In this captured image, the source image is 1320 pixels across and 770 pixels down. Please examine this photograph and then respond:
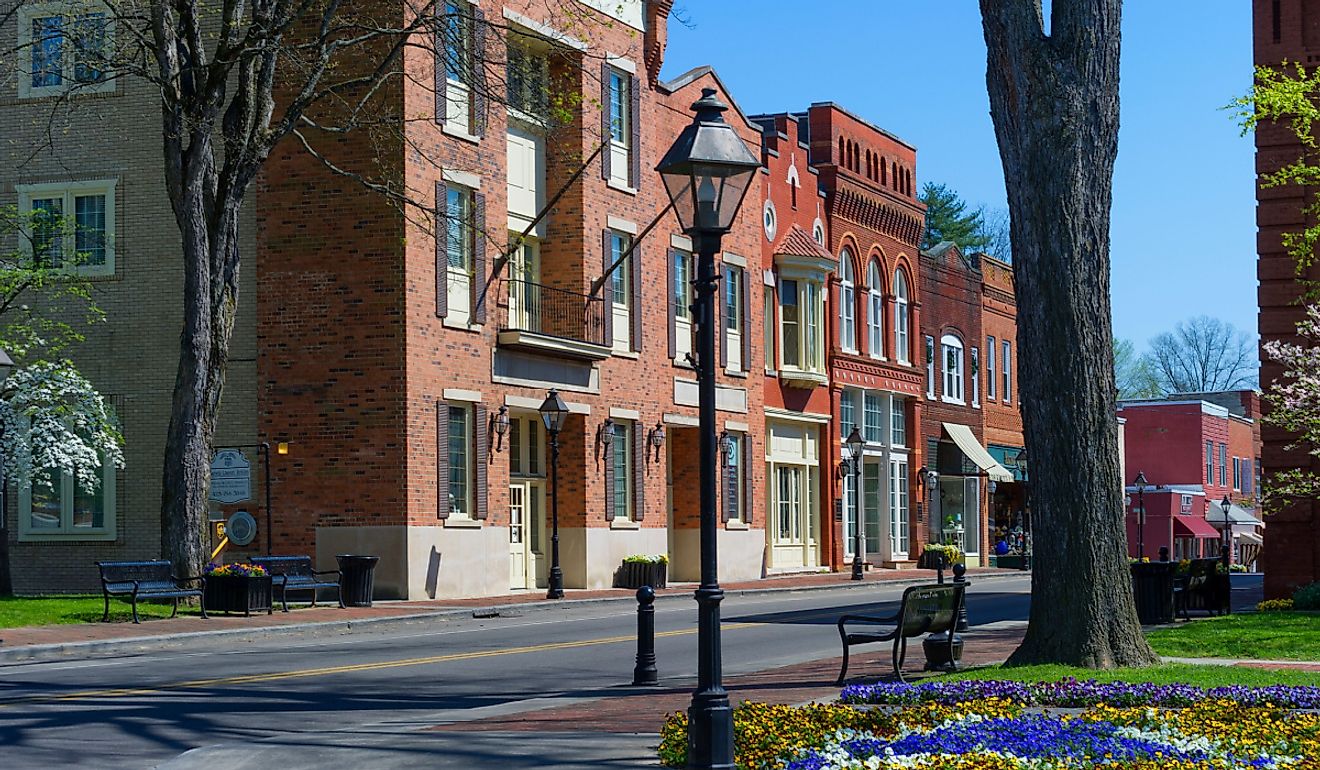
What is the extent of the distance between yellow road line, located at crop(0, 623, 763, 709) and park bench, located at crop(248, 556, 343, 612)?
24.0 feet

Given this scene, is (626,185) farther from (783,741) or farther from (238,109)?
(783,741)

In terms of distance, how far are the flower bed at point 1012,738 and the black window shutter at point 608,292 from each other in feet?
88.1

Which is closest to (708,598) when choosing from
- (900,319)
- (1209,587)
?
(1209,587)

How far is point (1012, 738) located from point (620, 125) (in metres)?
31.5

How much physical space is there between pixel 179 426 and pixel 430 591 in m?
7.14

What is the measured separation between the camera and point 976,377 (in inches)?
2534

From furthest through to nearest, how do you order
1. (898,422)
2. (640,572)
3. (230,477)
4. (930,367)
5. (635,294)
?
(930,367), (898,422), (635,294), (640,572), (230,477)

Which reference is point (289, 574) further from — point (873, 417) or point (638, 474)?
point (873, 417)

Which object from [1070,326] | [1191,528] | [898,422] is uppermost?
[898,422]

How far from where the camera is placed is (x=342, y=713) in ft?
46.9

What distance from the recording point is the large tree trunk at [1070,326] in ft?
51.9

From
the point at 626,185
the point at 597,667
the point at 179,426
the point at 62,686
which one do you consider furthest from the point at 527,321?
the point at 62,686

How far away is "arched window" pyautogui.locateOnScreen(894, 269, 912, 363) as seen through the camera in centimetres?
5719

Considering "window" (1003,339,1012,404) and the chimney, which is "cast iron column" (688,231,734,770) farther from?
"window" (1003,339,1012,404)
